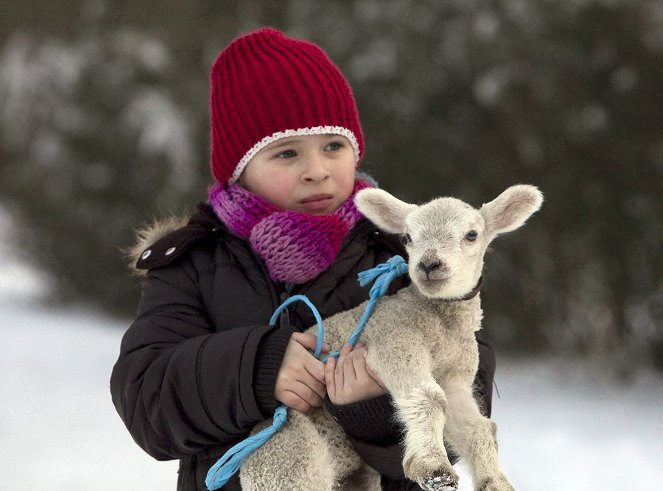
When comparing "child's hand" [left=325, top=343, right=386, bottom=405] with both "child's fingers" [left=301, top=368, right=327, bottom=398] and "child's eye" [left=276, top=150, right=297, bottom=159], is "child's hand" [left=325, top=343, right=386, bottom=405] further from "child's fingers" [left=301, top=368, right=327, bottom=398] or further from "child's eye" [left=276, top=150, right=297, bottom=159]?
"child's eye" [left=276, top=150, right=297, bottom=159]

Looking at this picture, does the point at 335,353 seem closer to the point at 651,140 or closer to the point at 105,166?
the point at 651,140

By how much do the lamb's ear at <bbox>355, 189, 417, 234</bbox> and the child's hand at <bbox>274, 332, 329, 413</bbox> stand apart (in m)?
0.26

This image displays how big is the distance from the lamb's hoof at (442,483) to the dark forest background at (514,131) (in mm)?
2560

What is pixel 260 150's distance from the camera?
4.99ft

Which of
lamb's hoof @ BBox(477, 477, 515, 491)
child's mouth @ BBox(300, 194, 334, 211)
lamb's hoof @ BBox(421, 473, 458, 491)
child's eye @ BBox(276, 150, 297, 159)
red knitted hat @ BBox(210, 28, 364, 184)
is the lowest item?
lamb's hoof @ BBox(477, 477, 515, 491)

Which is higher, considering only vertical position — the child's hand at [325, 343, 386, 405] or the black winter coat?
the black winter coat

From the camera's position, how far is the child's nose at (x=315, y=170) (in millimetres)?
1445

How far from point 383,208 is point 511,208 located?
0.70 feet

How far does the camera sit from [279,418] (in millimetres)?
1182

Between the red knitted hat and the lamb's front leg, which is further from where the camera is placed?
the red knitted hat

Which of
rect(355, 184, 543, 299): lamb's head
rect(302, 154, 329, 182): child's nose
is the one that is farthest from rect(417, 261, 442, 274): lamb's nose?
rect(302, 154, 329, 182): child's nose

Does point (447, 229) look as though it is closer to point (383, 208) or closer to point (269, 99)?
point (383, 208)

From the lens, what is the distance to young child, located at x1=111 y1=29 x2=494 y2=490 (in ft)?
4.00

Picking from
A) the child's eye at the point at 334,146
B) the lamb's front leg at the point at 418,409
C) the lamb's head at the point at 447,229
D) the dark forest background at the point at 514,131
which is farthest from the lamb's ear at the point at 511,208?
the dark forest background at the point at 514,131
